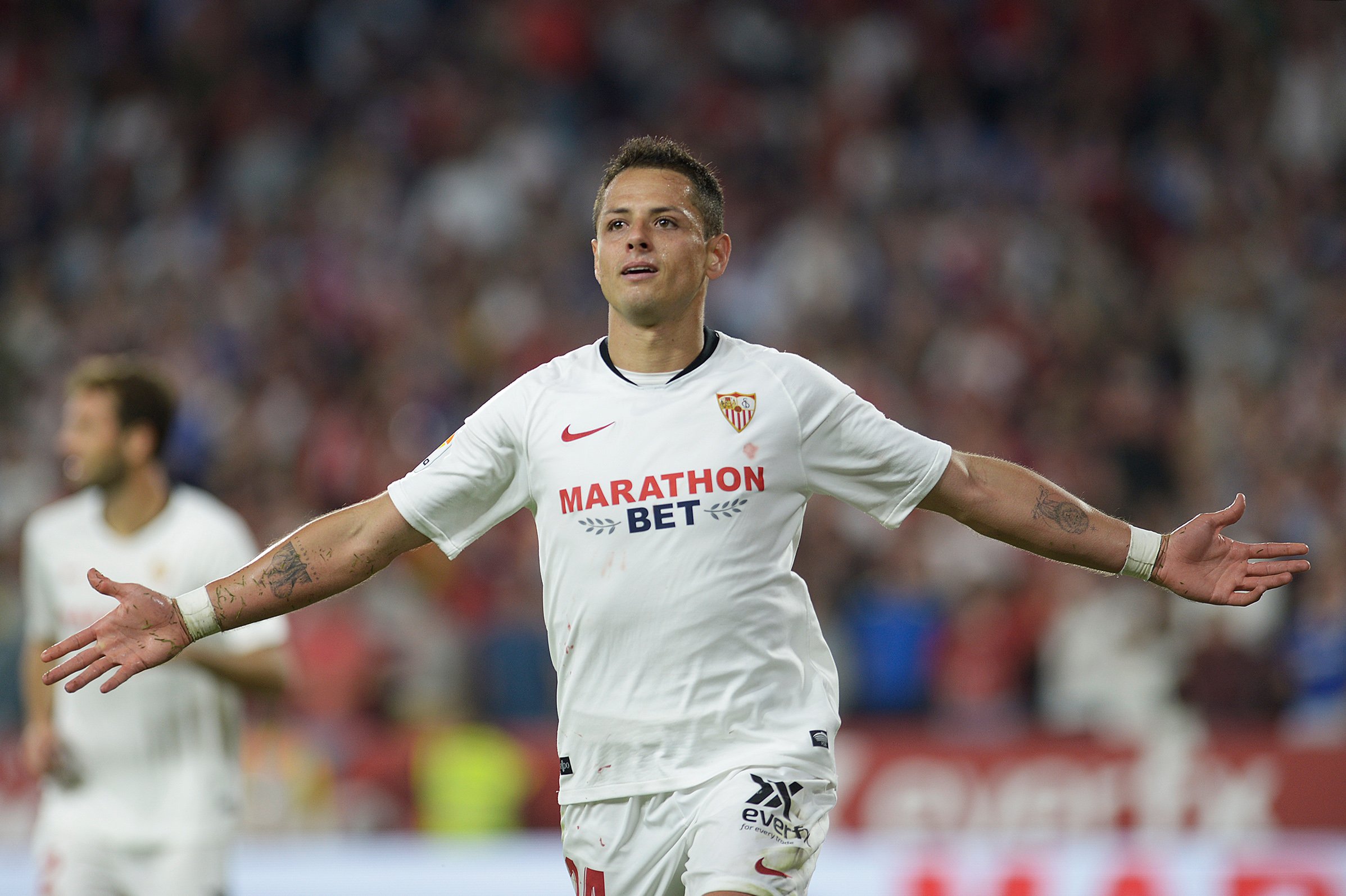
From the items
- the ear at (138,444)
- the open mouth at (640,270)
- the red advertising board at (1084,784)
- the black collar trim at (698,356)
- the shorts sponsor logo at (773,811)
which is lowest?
the red advertising board at (1084,784)

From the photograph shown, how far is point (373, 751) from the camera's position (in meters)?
11.2

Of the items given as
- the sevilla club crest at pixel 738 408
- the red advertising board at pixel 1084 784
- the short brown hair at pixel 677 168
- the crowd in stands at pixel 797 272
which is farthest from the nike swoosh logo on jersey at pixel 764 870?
the crowd in stands at pixel 797 272

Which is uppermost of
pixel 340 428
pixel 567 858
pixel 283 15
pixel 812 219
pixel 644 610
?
pixel 283 15

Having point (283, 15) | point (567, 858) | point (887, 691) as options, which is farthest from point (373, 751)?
point (283, 15)

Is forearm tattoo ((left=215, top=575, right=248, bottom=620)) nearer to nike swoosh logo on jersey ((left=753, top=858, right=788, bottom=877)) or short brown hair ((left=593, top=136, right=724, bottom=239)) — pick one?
short brown hair ((left=593, top=136, right=724, bottom=239))

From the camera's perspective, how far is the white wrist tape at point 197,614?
456 cm

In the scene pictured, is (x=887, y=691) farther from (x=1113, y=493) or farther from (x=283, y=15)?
(x=283, y=15)

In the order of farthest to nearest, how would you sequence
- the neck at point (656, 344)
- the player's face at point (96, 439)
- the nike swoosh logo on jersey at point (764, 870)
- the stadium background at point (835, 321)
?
the stadium background at point (835, 321)
the player's face at point (96, 439)
the neck at point (656, 344)
the nike swoosh logo on jersey at point (764, 870)

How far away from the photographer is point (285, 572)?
462cm

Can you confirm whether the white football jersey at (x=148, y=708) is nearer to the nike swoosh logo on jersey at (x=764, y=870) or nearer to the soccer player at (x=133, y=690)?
the soccer player at (x=133, y=690)

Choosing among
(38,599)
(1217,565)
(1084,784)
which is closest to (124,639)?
(38,599)

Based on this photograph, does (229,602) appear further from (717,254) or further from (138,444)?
(138,444)

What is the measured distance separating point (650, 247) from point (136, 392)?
9.61ft

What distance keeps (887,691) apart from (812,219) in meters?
5.19
